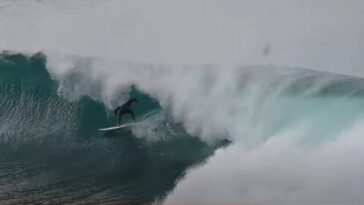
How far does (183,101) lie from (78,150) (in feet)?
11.8

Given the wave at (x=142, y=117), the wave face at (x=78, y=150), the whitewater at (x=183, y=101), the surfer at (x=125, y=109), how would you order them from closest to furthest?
the whitewater at (x=183, y=101)
the wave face at (x=78, y=150)
the wave at (x=142, y=117)
the surfer at (x=125, y=109)

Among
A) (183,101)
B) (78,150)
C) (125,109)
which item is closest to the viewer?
(78,150)

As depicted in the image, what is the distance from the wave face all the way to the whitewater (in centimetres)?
5

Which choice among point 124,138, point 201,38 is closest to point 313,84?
point 124,138

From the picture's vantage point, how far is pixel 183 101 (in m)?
16.9

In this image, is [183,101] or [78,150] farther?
[183,101]

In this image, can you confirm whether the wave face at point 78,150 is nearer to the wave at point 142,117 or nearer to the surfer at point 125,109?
the wave at point 142,117

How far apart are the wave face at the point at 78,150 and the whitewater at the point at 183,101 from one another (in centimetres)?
5

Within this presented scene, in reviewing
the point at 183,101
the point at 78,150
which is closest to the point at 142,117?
the point at 183,101

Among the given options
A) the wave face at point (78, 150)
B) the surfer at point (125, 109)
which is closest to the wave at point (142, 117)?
the wave face at point (78, 150)

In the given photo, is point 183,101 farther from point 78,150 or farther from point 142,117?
point 78,150

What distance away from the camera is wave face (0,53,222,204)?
478 inches

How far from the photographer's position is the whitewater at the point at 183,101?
38.2ft

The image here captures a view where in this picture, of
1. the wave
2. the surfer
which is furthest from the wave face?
the surfer
